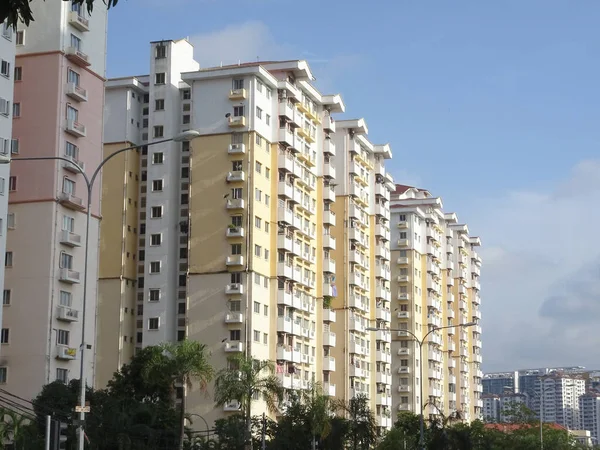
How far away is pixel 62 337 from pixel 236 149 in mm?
25134

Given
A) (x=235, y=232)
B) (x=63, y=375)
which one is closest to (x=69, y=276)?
(x=63, y=375)

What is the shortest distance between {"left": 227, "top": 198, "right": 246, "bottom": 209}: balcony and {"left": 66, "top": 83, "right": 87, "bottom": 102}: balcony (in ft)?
59.4

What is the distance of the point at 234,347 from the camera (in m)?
89.1

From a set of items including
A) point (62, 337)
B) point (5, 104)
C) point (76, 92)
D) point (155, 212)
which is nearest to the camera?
point (5, 104)

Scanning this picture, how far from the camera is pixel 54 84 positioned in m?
75.6

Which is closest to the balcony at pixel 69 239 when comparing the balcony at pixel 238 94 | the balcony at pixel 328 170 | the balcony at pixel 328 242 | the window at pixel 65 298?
the window at pixel 65 298

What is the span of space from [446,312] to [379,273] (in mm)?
33418

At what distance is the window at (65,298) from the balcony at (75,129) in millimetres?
10617

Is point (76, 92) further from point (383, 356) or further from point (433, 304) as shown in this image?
point (433, 304)

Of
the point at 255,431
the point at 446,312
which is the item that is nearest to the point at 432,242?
the point at 446,312

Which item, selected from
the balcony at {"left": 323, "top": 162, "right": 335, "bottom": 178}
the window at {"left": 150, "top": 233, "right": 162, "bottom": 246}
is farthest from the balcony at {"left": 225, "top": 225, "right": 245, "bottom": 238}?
the balcony at {"left": 323, "top": 162, "right": 335, "bottom": 178}

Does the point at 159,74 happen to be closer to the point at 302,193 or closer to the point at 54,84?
the point at 302,193

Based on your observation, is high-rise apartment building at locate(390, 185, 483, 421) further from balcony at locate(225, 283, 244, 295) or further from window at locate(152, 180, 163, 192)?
window at locate(152, 180, 163, 192)

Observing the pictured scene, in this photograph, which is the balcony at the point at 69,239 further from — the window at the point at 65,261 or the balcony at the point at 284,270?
the balcony at the point at 284,270
